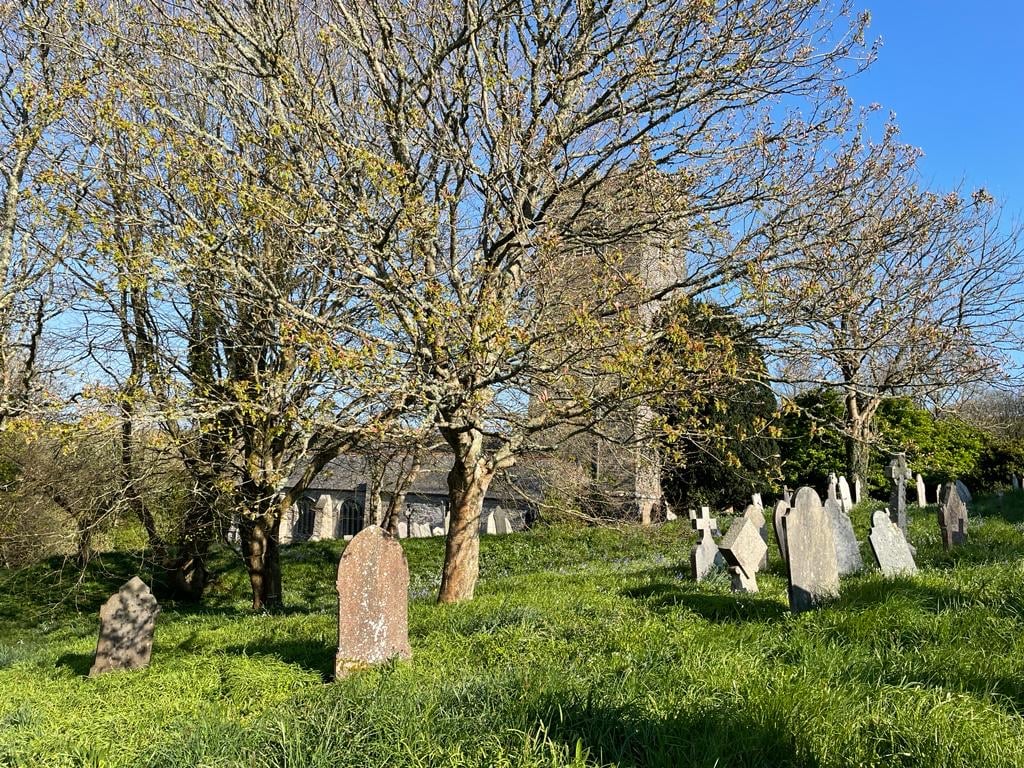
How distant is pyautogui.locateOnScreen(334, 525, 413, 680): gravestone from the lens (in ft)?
18.6

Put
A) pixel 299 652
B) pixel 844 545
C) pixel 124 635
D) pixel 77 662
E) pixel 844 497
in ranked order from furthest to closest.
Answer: pixel 844 497 < pixel 77 662 < pixel 844 545 < pixel 124 635 < pixel 299 652

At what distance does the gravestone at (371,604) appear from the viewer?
223 inches

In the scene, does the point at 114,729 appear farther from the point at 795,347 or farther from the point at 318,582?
the point at 318,582

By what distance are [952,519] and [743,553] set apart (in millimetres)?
4498

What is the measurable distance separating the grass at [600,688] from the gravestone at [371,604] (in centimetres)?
27

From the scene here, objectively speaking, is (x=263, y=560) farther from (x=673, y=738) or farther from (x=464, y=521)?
(x=673, y=738)

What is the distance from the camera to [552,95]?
8.33m

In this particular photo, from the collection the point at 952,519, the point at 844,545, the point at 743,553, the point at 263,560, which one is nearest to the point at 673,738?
the point at 743,553

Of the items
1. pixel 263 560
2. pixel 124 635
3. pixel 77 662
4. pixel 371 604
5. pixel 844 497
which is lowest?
pixel 77 662

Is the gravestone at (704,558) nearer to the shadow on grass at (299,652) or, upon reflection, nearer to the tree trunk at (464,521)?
the tree trunk at (464,521)

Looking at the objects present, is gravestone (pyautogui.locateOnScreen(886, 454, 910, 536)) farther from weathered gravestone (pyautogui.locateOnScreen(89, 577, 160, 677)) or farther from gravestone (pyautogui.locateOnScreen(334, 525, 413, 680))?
weathered gravestone (pyautogui.locateOnScreen(89, 577, 160, 677))

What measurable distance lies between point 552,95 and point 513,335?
3449mm

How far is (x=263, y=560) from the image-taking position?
1226 cm

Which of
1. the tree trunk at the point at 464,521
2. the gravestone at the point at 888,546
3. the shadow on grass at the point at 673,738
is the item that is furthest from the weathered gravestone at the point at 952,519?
the shadow on grass at the point at 673,738
